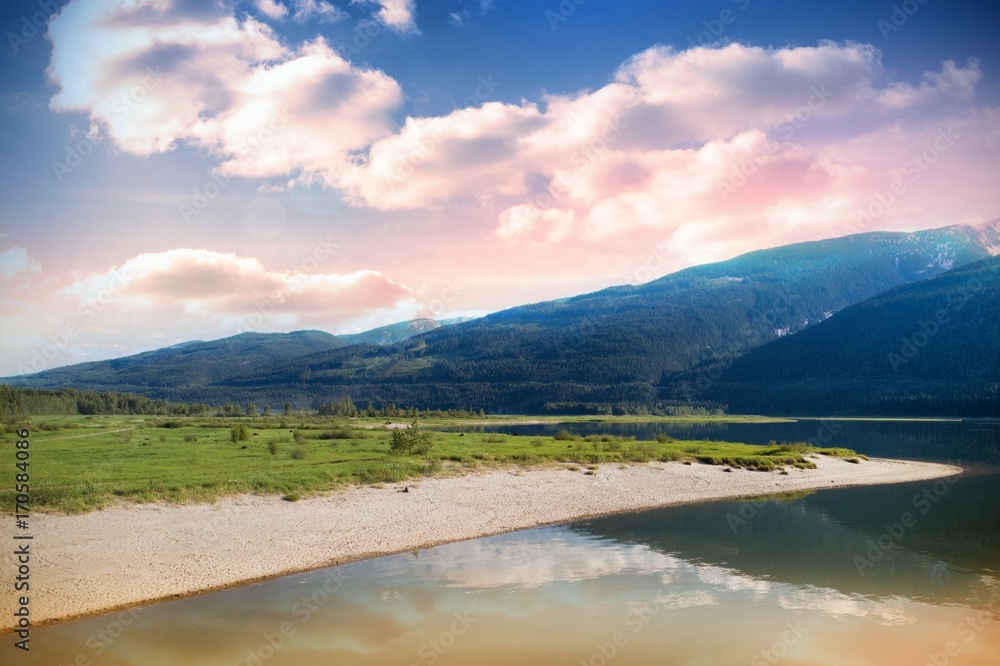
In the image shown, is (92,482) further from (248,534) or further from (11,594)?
(11,594)

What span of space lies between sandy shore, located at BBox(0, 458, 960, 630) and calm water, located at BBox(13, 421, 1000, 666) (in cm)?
151

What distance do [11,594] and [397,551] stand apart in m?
14.1

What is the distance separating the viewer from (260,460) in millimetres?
45656

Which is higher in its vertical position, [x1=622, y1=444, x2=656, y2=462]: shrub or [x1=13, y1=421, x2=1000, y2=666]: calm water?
[x1=13, y1=421, x2=1000, y2=666]: calm water

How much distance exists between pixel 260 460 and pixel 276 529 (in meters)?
17.4

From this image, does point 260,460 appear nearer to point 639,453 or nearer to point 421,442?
point 421,442

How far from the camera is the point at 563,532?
111 ft

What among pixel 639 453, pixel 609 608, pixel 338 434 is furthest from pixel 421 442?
pixel 609 608

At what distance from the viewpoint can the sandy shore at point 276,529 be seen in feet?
74.0

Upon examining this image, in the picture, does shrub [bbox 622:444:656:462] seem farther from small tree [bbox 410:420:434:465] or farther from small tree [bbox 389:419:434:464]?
small tree [bbox 389:419:434:464]

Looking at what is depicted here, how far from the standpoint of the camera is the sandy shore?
2256cm

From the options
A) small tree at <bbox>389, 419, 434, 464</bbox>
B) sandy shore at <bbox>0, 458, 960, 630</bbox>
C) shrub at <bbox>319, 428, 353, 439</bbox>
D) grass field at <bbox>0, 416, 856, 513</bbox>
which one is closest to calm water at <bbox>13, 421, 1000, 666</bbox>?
sandy shore at <bbox>0, 458, 960, 630</bbox>

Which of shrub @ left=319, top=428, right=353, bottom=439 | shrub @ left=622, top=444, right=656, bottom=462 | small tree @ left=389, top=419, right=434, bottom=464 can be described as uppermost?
small tree @ left=389, top=419, right=434, bottom=464

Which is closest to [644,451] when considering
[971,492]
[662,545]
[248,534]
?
[971,492]
